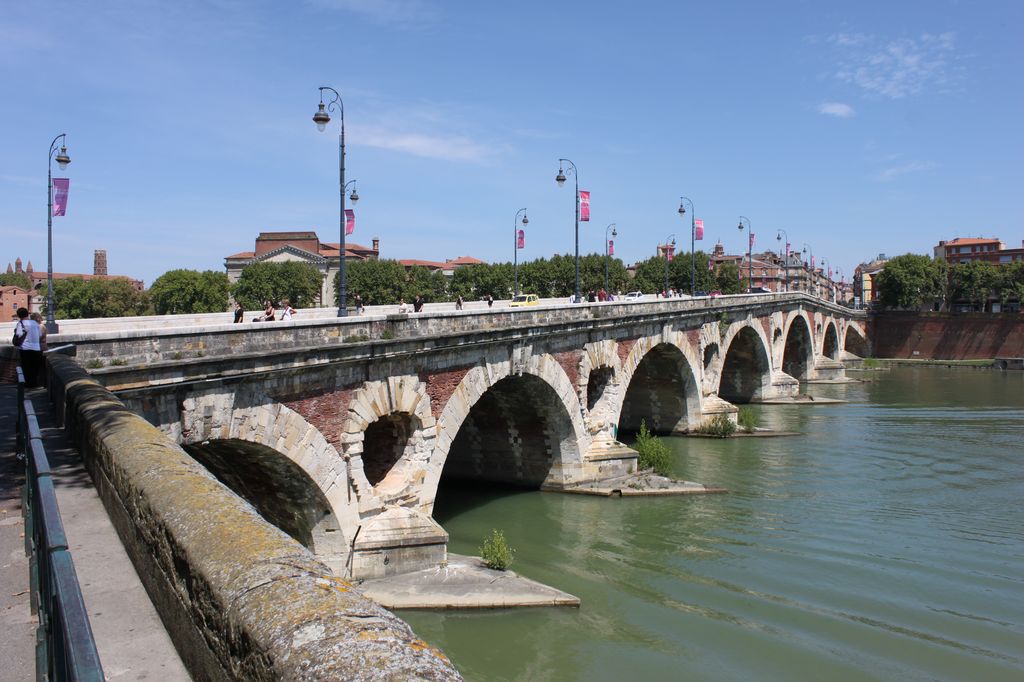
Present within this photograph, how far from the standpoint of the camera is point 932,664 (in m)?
12.9

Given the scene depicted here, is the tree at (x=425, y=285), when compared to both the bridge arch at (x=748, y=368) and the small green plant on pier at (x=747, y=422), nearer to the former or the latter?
the bridge arch at (x=748, y=368)

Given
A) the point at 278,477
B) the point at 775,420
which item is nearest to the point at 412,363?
the point at 278,477

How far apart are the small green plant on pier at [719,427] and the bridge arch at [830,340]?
3910cm

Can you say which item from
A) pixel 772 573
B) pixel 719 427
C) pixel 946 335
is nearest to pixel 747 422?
pixel 719 427

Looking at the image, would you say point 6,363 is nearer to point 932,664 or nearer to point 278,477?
point 278,477

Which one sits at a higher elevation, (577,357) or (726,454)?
(577,357)

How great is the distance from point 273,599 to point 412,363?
504 inches

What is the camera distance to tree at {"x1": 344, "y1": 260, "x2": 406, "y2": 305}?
255 feet

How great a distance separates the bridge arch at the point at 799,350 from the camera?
59756 mm

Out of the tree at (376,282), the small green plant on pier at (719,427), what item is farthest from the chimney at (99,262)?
the small green plant on pier at (719,427)

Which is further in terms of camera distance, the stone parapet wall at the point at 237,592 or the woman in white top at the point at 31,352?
the woman in white top at the point at 31,352

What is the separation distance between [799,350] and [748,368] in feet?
56.6

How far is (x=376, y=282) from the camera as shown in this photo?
256ft

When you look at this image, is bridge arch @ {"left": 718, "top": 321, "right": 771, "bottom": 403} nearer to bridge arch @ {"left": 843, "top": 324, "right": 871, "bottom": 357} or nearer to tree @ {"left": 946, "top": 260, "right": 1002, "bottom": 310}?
bridge arch @ {"left": 843, "top": 324, "right": 871, "bottom": 357}
